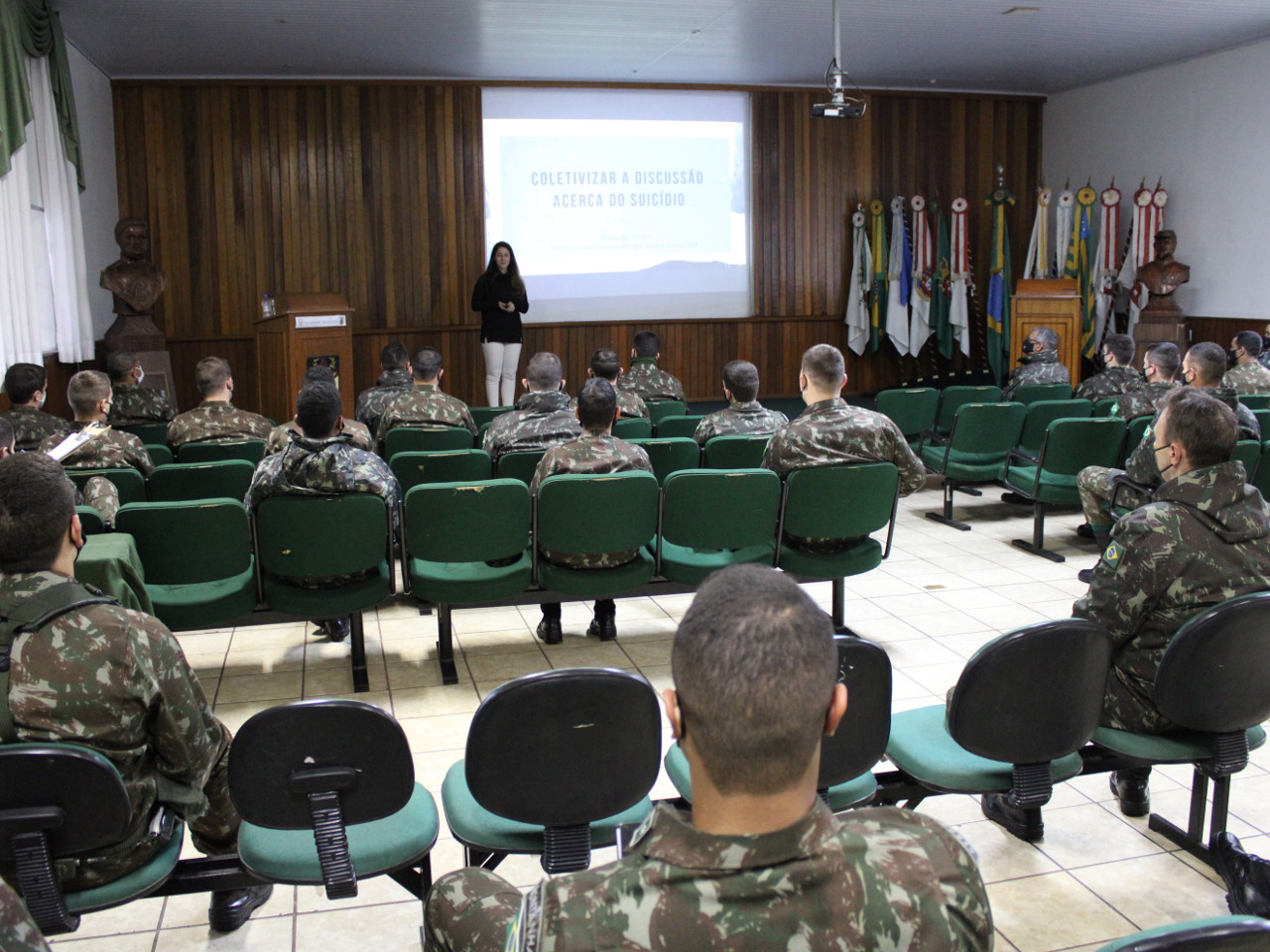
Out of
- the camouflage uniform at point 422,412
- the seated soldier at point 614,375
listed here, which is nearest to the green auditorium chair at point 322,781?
the camouflage uniform at point 422,412

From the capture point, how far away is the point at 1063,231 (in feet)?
38.8

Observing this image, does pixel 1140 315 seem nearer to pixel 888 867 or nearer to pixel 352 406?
pixel 352 406

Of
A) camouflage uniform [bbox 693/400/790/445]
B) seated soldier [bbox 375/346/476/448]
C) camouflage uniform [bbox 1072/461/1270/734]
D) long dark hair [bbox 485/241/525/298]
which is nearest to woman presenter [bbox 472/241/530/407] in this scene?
long dark hair [bbox 485/241/525/298]

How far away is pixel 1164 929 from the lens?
1.30 m

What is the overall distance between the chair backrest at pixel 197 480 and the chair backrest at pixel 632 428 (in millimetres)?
2205

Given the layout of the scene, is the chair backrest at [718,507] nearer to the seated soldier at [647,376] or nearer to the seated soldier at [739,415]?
the seated soldier at [739,415]

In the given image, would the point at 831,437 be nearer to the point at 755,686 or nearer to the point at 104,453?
the point at 104,453

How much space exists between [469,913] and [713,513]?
2.84m

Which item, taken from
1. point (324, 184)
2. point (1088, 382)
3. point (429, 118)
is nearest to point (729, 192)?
point (429, 118)

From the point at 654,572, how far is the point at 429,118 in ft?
25.0

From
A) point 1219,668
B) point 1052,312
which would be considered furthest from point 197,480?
point 1052,312

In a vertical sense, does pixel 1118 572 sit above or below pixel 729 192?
below

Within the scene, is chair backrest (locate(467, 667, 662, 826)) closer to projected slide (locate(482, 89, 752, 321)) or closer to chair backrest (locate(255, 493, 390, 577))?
chair backrest (locate(255, 493, 390, 577))

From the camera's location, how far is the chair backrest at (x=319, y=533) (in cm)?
396
